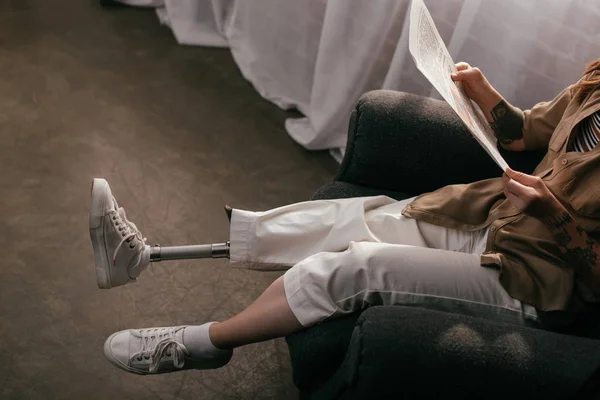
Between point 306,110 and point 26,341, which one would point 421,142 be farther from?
point 26,341

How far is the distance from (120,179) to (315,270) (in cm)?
93

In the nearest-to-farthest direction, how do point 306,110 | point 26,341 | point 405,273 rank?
point 405,273, point 26,341, point 306,110

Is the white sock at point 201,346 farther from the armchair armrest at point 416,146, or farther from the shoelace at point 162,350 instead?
the armchair armrest at point 416,146

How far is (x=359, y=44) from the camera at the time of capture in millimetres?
1908

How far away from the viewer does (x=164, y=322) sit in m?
1.56


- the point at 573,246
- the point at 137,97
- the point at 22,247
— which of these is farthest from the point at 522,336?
the point at 137,97

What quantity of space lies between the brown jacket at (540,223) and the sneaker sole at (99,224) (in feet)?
2.13

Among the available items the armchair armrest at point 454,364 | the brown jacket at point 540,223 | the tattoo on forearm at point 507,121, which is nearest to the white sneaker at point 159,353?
the armchair armrest at point 454,364

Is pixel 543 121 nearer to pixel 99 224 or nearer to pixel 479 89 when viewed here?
pixel 479 89

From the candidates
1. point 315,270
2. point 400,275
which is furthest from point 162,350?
point 400,275

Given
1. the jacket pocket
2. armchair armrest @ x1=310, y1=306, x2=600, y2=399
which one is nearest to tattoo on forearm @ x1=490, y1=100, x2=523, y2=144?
the jacket pocket

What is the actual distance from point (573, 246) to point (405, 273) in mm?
297

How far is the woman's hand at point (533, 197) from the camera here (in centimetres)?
109

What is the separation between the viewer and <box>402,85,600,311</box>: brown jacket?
1143 mm
